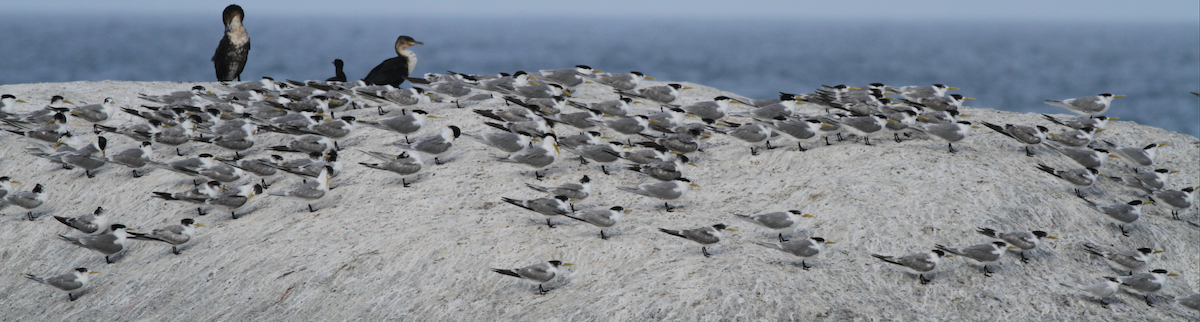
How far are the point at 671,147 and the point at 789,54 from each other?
5542 inches

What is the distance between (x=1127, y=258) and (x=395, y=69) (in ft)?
55.5

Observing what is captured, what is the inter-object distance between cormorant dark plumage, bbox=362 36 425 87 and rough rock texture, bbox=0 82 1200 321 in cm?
658

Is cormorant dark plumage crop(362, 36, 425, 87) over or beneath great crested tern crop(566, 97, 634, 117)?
beneath

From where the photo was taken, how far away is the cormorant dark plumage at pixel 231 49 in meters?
22.0

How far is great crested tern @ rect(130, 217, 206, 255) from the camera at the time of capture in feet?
35.2

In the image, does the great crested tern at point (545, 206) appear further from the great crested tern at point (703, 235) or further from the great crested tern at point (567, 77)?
the great crested tern at point (567, 77)

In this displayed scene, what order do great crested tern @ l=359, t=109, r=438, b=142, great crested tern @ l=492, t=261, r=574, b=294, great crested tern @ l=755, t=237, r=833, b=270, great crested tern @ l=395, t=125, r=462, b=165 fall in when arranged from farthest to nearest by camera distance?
1. great crested tern @ l=359, t=109, r=438, b=142
2. great crested tern @ l=395, t=125, r=462, b=165
3. great crested tern @ l=755, t=237, r=833, b=270
4. great crested tern @ l=492, t=261, r=574, b=294

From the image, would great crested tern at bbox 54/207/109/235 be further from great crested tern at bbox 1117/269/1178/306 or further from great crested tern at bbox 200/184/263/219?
great crested tern at bbox 1117/269/1178/306

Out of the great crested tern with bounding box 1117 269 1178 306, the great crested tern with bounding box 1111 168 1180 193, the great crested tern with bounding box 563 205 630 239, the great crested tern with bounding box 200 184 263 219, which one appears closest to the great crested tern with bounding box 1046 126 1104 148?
the great crested tern with bounding box 1111 168 1180 193

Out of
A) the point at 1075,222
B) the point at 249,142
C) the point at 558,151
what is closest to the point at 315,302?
the point at 558,151

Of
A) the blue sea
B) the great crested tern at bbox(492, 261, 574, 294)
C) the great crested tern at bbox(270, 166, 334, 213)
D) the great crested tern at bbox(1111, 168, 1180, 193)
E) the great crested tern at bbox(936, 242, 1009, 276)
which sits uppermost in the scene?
the great crested tern at bbox(936, 242, 1009, 276)

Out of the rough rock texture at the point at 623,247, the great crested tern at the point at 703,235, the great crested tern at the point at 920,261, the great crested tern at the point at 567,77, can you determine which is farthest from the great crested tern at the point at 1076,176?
the great crested tern at the point at 567,77

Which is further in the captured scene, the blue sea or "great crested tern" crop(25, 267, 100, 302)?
the blue sea

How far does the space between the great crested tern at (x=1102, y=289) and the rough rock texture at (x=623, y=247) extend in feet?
0.44
